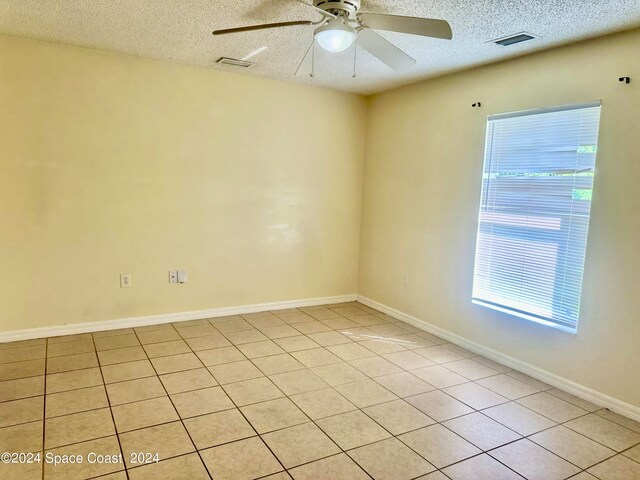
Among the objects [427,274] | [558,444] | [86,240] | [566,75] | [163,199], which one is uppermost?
[566,75]

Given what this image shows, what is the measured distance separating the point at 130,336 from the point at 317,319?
1730 millimetres

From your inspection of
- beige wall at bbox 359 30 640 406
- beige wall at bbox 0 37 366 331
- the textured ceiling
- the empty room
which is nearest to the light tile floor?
the empty room

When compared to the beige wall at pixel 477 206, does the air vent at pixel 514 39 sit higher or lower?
higher

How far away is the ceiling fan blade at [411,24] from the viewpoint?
79.3 inches

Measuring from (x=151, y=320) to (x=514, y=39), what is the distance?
3.68 metres

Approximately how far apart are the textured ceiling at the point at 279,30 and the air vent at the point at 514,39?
0.06 m

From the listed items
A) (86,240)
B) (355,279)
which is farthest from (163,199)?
(355,279)

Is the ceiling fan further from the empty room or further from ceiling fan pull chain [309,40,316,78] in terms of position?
ceiling fan pull chain [309,40,316,78]

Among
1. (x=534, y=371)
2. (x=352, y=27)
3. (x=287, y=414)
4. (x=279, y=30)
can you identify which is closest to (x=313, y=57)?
(x=279, y=30)

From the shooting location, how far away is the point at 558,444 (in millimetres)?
2334

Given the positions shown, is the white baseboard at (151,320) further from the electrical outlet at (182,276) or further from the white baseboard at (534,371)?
the white baseboard at (534,371)

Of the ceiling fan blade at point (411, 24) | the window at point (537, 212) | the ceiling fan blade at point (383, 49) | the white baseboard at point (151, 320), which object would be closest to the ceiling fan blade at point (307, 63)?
the ceiling fan blade at point (383, 49)

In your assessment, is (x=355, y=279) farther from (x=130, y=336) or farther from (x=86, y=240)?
(x=86, y=240)

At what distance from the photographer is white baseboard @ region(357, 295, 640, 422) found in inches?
106
